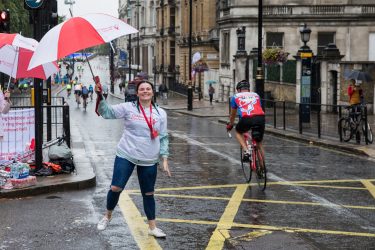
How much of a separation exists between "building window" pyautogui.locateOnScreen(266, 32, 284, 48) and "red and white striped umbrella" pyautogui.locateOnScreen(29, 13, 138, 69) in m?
41.8

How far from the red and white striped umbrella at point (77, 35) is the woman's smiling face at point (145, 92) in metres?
0.62

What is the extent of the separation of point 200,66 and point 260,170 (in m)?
45.2

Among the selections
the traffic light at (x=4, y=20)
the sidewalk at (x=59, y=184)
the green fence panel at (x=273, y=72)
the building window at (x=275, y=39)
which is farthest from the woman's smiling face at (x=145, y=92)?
the building window at (x=275, y=39)

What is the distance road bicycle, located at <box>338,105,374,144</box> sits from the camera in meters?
18.5

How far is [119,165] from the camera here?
7.60 meters

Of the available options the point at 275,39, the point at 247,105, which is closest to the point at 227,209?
the point at 247,105

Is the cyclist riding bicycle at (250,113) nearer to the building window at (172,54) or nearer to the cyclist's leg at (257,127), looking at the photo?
the cyclist's leg at (257,127)

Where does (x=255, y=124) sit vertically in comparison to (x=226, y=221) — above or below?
above

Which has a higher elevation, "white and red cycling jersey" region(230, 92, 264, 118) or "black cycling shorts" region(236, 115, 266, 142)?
"white and red cycling jersey" region(230, 92, 264, 118)

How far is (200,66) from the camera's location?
184ft

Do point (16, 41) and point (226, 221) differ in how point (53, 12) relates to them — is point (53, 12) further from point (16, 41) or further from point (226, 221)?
point (226, 221)

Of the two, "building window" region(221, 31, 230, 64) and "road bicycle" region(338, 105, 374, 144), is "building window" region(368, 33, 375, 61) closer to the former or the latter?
"building window" region(221, 31, 230, 64)

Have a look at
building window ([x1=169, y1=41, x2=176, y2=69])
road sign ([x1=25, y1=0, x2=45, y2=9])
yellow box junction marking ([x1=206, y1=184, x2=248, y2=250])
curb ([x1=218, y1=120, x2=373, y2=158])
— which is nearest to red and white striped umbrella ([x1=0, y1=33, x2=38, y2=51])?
road sign ([x1=25, y1=0, x2=45, y2=9])

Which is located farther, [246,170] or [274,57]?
[274,57]
